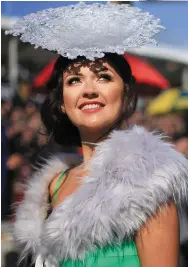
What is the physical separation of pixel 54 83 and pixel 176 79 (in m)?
9.18

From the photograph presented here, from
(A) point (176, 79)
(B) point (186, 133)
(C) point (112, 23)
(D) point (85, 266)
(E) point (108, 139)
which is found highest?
(C) point (112, 23)

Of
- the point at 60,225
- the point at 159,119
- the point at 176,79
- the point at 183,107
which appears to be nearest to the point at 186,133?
the point at 159,119

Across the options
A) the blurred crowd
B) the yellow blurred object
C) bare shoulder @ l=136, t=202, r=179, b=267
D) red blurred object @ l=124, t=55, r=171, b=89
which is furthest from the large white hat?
the yellow blurred object

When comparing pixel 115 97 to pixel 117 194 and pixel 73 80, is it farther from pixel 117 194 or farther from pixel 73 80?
pixel 117 194

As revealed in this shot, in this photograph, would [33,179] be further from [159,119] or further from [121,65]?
[159,119]

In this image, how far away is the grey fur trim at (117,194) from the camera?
4.38ft

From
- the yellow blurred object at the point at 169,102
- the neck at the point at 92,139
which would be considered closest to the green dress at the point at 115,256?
the neck at the point at 92,139

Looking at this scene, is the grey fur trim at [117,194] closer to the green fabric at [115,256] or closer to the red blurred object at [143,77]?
the green fabric at [115,256]

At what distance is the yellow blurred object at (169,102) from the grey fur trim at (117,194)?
6.46m

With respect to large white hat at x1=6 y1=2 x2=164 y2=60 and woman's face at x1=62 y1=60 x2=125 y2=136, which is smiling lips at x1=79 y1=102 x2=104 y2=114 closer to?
woman's face at x1=62 y1=60 x2=125 y2=136

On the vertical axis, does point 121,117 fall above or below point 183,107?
above

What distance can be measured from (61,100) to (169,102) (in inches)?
279

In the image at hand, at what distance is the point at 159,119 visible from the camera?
6.04 metres

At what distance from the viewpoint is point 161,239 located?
1.31m
